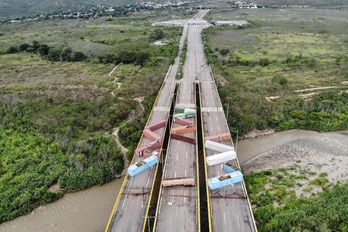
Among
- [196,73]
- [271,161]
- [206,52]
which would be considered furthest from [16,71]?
[271,161]

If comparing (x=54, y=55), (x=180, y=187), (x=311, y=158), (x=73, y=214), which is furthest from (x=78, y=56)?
(x=311, y=158)

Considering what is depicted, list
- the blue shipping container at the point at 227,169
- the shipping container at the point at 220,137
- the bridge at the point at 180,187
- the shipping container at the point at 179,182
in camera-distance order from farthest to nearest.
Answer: the shipping container at the point at 220,137 < the blue shipping container at the point at 227,169 < the shipping container at the point at 179,182 < the bridge at the point at 180,187

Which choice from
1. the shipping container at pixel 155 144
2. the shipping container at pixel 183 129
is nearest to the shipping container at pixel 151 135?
the shipping container at pixel 155 144

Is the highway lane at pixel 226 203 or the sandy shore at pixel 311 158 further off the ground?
the highway lane at pixel 226 203

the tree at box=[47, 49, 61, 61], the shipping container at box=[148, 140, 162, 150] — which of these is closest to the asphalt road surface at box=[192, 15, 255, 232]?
the shipping container at box=[148, 140, 162, 150]

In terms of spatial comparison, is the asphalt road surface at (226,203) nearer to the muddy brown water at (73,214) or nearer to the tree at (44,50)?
the muddy brown water at (73,214)

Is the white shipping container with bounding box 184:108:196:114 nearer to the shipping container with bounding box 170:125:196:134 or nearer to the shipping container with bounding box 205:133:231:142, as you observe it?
the shipping container with bounding box 170:125:196:134

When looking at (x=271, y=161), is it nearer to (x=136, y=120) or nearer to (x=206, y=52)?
(x=136, y=120)
